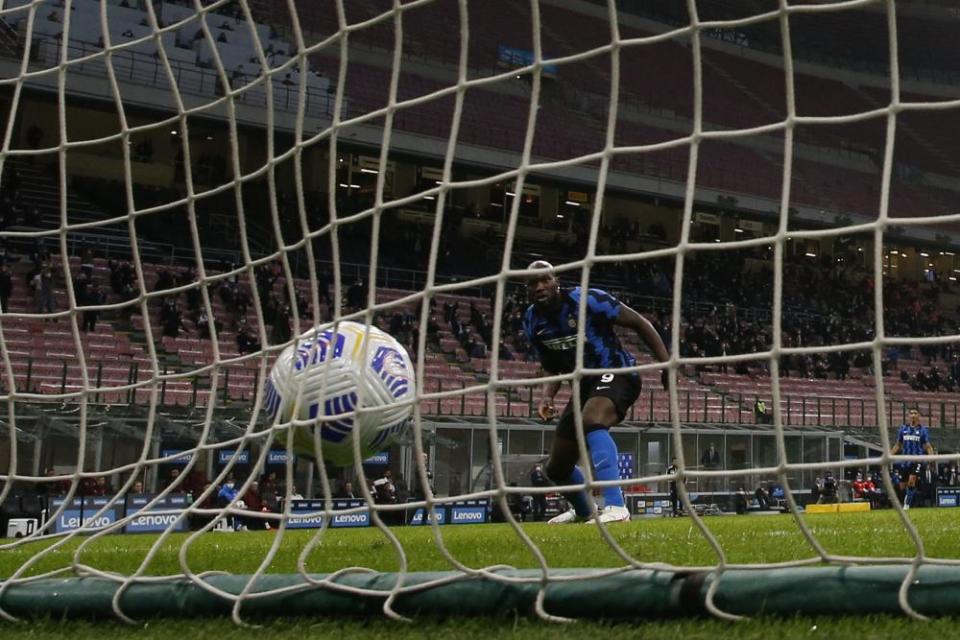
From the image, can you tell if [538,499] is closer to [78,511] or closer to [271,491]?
[271,491]

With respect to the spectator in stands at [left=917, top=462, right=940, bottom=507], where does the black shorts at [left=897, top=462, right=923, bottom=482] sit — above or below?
above

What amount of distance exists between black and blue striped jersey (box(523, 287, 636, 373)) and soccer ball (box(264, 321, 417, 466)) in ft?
5.28

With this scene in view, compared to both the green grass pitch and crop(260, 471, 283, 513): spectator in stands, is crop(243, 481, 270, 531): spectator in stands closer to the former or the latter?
crop(260, 471, 283, 513): spectator in stands

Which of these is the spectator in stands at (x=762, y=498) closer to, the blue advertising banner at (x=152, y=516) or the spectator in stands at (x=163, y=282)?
the blue advertising banner at (x=152, y=516)

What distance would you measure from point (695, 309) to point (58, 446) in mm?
16317

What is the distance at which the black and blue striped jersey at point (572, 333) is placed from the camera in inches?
242

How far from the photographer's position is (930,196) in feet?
112

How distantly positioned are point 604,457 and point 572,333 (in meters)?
0.73

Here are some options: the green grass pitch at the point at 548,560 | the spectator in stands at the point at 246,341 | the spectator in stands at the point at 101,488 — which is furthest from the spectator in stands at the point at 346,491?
the green grass pitch at the point at 548,560

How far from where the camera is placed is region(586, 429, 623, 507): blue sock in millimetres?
6246

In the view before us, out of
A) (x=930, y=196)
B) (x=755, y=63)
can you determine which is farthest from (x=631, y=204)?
(x=930, y=196)

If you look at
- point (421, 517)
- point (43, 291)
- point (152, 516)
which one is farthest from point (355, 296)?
point (152, 516)

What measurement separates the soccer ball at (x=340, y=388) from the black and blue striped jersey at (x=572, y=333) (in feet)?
5.28

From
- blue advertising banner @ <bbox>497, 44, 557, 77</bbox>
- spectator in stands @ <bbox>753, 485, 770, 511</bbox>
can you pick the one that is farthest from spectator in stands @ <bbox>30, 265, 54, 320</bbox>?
blue advertising banner @ <bbox>497, 44, 557, 77</bbox>
